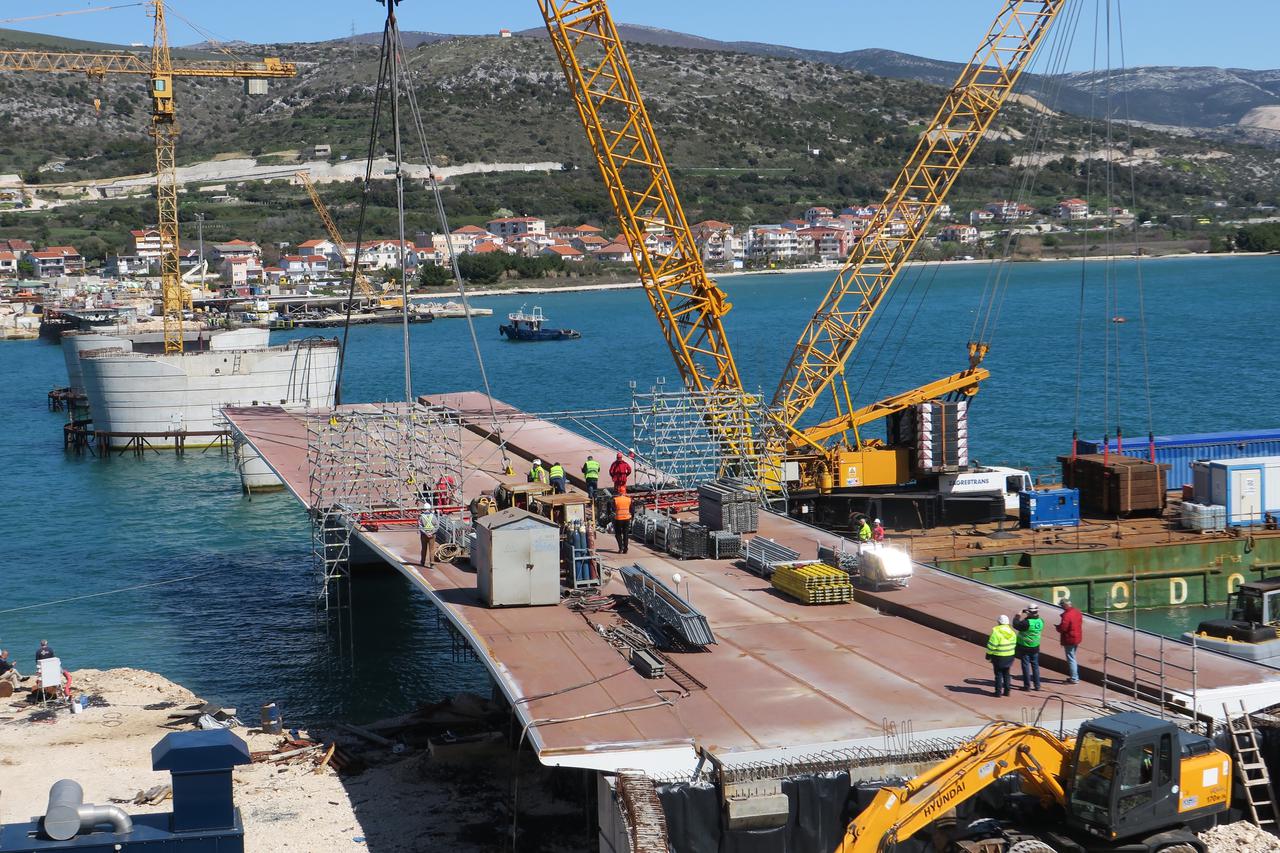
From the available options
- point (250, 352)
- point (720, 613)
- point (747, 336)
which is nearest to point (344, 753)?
point (720, 613)

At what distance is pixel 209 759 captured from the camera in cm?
1195

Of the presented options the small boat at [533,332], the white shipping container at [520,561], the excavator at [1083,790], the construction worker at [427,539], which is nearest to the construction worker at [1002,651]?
the excavator at [1083,790]

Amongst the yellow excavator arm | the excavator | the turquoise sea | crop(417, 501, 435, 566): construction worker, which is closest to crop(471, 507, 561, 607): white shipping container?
crop(417, 501, 435, 566): construction worker

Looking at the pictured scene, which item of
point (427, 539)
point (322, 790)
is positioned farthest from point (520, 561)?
point (322, 790)

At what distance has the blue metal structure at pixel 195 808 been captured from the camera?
1166cm

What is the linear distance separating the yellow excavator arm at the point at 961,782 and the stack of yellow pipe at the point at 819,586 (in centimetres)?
892

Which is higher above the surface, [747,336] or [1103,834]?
[747,336]

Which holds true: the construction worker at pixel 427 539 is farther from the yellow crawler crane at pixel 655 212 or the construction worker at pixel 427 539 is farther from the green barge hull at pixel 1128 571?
the yellow crawler crane at pixel 655 212

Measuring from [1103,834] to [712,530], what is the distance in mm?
16090

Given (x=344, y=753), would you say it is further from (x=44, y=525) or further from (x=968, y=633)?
(x=44, y=525)

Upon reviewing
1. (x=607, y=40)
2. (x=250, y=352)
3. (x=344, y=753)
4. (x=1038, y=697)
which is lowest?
(x=344, y=753)

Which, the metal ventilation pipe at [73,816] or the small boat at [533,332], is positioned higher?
the small boat at [533,332]

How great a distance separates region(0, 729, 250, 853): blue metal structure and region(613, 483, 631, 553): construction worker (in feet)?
63.4

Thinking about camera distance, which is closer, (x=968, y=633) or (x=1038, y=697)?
(x=1038, y=697)
